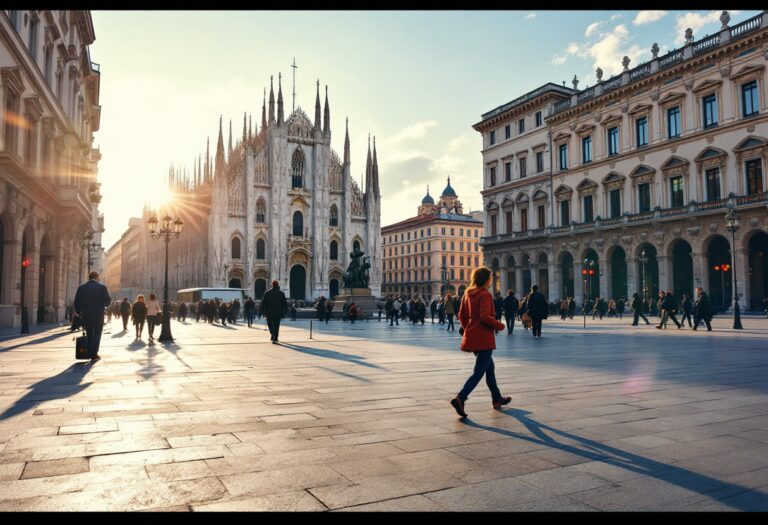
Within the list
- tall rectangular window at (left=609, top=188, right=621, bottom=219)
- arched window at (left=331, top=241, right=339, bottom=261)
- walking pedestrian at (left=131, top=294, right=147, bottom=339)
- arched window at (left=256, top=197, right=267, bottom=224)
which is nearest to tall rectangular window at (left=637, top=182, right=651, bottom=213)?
tall rectangular window at (left=609, top=188, right=621, bottom=219)

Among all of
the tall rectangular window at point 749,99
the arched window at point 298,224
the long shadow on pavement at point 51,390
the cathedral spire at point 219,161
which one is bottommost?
the long shadow on pavement at point 51,390

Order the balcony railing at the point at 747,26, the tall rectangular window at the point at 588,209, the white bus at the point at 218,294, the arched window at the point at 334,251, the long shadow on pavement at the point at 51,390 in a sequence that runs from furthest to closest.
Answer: the arched window at the point at 334,251 → the white bus at the point at 218,294 → the tall rectangular window at the point at 588,209 → the balcony railing at the point at 747,26 → the long shadow on pavement at the point at 51,390

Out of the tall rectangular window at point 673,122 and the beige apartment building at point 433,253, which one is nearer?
the tall rectangular window at point 673,122

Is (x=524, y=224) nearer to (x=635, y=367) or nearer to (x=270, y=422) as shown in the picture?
→ (x=635, y=367)

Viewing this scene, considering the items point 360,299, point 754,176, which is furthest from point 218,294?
point 754,176

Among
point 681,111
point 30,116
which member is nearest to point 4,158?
point 30,116

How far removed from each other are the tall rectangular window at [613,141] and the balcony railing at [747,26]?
9.86m

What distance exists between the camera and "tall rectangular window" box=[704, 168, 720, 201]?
34406mm

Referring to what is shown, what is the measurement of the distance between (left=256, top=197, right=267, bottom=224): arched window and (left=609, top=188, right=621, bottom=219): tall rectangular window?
36158 millimetres

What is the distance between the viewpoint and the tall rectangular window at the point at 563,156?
46000 millimetres

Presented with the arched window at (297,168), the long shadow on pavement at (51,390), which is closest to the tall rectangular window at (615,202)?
the arched window at (297,168)

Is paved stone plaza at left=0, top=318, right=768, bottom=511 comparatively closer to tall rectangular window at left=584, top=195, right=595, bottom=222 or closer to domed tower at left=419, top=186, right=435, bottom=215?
tall rectangular window at left=584, top=195, right=595, bottom=222

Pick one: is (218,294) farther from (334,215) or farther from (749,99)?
(749,99)

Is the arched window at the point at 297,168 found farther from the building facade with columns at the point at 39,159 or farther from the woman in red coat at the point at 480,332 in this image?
the woman in red coat at the point at 480,332
